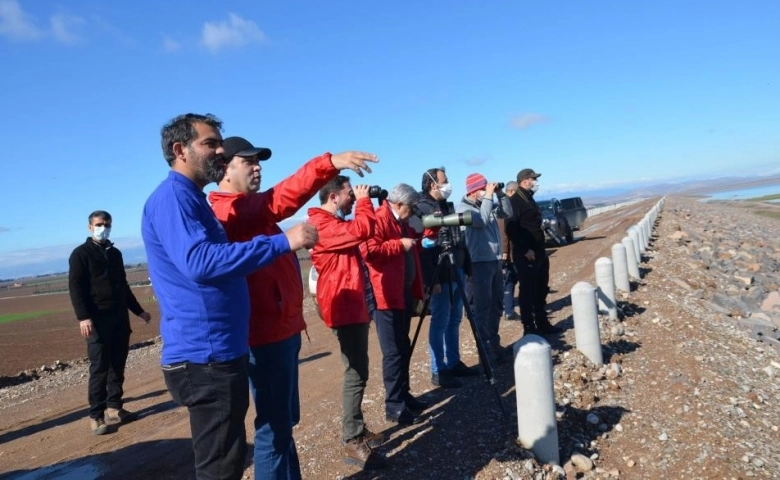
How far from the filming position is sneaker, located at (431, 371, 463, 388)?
5.93 meters

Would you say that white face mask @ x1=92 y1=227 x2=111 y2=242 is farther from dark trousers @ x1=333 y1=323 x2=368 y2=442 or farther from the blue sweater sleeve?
the blue sweater sleeve

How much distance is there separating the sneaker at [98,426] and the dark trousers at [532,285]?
4980 millimetres

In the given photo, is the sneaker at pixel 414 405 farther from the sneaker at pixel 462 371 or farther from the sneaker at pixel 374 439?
the sneaker at pixel 462 371

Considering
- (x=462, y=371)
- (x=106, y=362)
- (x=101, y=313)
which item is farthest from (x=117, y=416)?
(x=462, y=371)

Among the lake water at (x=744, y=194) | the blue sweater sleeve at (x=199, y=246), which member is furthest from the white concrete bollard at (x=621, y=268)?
the lake water at (x=744, y=194)

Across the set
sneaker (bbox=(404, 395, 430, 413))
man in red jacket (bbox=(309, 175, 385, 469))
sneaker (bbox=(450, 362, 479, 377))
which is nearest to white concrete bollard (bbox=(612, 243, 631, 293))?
sneaker (bbox=(450, 362, 479, 377))

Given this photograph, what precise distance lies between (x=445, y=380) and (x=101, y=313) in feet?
12.2

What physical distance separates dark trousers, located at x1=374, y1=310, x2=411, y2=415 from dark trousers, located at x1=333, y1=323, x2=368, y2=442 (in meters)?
0.50

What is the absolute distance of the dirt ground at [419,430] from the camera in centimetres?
429

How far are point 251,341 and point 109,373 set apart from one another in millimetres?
3879

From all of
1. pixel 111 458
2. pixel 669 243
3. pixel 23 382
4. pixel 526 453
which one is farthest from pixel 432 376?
pixel 669 243

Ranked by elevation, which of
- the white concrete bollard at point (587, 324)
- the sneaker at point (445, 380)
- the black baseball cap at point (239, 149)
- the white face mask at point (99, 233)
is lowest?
the sneaker at point (445, 380)

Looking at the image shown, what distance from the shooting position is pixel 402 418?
4941 millimetres

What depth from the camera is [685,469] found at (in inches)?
171
